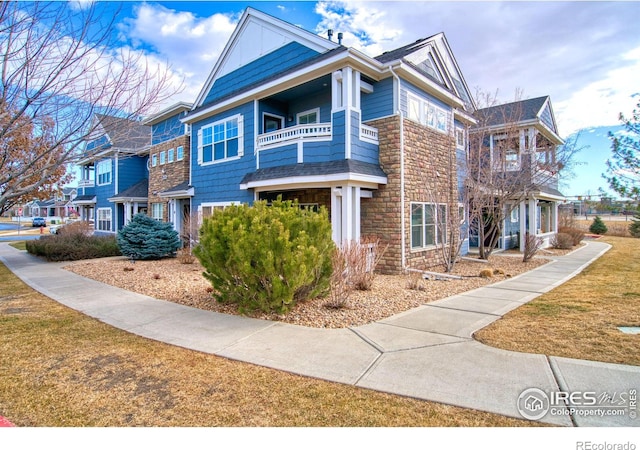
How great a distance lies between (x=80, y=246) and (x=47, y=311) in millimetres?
9865

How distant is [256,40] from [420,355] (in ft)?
45.8

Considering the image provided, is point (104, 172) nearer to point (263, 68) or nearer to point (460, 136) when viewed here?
point (263, 68)

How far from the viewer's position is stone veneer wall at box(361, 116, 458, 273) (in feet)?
35.8

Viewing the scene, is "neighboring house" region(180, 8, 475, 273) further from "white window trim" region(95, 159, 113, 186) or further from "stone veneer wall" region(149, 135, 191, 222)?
"white window trim" region(95, 159, 113, 186)

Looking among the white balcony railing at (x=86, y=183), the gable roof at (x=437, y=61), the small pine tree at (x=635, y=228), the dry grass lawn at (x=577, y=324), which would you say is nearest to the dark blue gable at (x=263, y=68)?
the gable roof at (x=437, y=61)

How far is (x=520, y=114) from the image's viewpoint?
50.6 ft

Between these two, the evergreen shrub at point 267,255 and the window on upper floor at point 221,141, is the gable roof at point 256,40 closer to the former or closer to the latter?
the window on upper floor at point 221,141

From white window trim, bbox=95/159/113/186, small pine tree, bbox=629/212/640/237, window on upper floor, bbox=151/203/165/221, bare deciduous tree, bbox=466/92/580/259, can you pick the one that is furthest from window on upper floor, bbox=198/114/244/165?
small pine tree, bbox=629/212/640/237

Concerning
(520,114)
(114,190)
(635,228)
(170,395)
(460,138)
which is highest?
(520,114)

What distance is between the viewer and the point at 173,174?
1931 cm

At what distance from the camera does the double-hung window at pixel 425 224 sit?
461 inches

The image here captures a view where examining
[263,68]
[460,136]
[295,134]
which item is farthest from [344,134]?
[460,136]

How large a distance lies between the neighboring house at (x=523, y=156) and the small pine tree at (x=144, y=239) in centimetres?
1329
